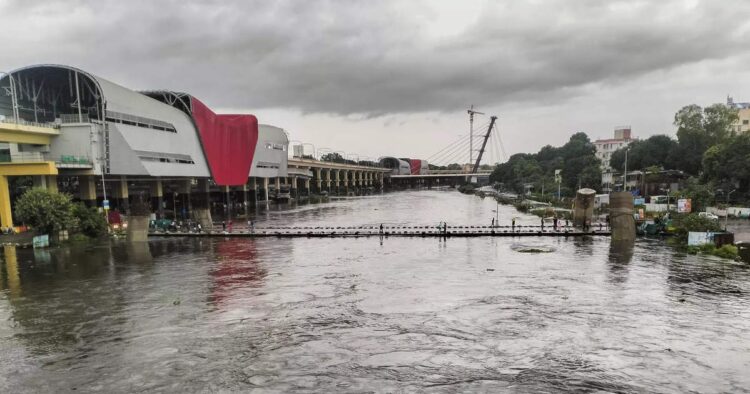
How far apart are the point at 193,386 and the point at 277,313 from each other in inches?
284

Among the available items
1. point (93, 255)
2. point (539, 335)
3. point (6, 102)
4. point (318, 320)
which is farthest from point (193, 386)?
point (6, 102)

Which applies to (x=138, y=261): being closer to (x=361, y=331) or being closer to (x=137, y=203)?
(x=137, y=203)

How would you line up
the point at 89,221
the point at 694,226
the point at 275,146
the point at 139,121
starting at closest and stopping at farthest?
the point at 694,226
the point at 89,221
the point at 139,121
the point at 275,146

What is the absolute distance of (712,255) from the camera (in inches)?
1388

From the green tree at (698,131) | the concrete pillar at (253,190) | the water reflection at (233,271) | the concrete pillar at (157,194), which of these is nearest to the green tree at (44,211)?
the water reflection at (233,271)

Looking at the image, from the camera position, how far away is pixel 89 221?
46.9 m

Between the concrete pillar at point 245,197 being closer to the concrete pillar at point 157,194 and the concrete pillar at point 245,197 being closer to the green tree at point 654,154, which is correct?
the concrete pillar at point 157,194

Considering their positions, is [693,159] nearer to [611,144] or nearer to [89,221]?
[611,144]

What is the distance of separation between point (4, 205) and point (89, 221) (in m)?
8.83

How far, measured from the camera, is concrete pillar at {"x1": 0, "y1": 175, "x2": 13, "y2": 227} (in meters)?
46.4

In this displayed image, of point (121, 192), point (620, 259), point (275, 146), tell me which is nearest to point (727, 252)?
point (620, 259)

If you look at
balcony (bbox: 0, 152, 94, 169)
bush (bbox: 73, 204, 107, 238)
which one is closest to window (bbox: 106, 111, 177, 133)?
balcony (bbox: 0, 152, 94, 169)

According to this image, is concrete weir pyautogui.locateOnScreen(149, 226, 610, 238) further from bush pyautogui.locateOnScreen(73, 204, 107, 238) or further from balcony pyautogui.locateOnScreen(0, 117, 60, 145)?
balcony pyautogui.locateOnScreen(0, 117, 60, 145)

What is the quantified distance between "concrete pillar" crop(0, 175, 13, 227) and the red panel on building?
105 feet
